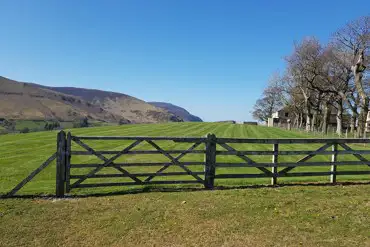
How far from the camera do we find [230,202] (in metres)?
8.47

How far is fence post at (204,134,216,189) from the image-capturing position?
33.2ft

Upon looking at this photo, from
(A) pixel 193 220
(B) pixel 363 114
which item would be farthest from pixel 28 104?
(A) pixel 193 220

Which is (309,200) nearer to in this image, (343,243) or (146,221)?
(343,243)

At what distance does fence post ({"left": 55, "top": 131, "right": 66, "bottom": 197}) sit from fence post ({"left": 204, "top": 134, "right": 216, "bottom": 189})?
14.7ft

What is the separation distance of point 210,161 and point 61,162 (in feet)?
15.3

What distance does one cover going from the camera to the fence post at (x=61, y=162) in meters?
9.05

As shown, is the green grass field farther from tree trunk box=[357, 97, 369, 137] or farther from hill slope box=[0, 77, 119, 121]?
hill slope box=[0, 77, 119, 121]

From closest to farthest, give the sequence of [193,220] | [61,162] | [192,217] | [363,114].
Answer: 1. [193,220]
2. [192,217]
3. [61,162]
4. [363,114]

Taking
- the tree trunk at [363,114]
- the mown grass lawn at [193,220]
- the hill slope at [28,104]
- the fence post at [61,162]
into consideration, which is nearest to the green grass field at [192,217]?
the mown grass lawn at [193,220]

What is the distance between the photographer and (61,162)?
9.14 meters

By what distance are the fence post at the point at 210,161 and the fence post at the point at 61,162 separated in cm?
447

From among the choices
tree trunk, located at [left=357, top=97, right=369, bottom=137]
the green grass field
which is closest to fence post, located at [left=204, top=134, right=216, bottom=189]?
the green grass field

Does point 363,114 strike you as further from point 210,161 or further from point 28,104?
point 28,104

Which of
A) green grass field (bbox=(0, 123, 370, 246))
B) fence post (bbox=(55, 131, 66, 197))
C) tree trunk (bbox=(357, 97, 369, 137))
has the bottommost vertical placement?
green grass field (bbox=(0, 123, 370, 246))
